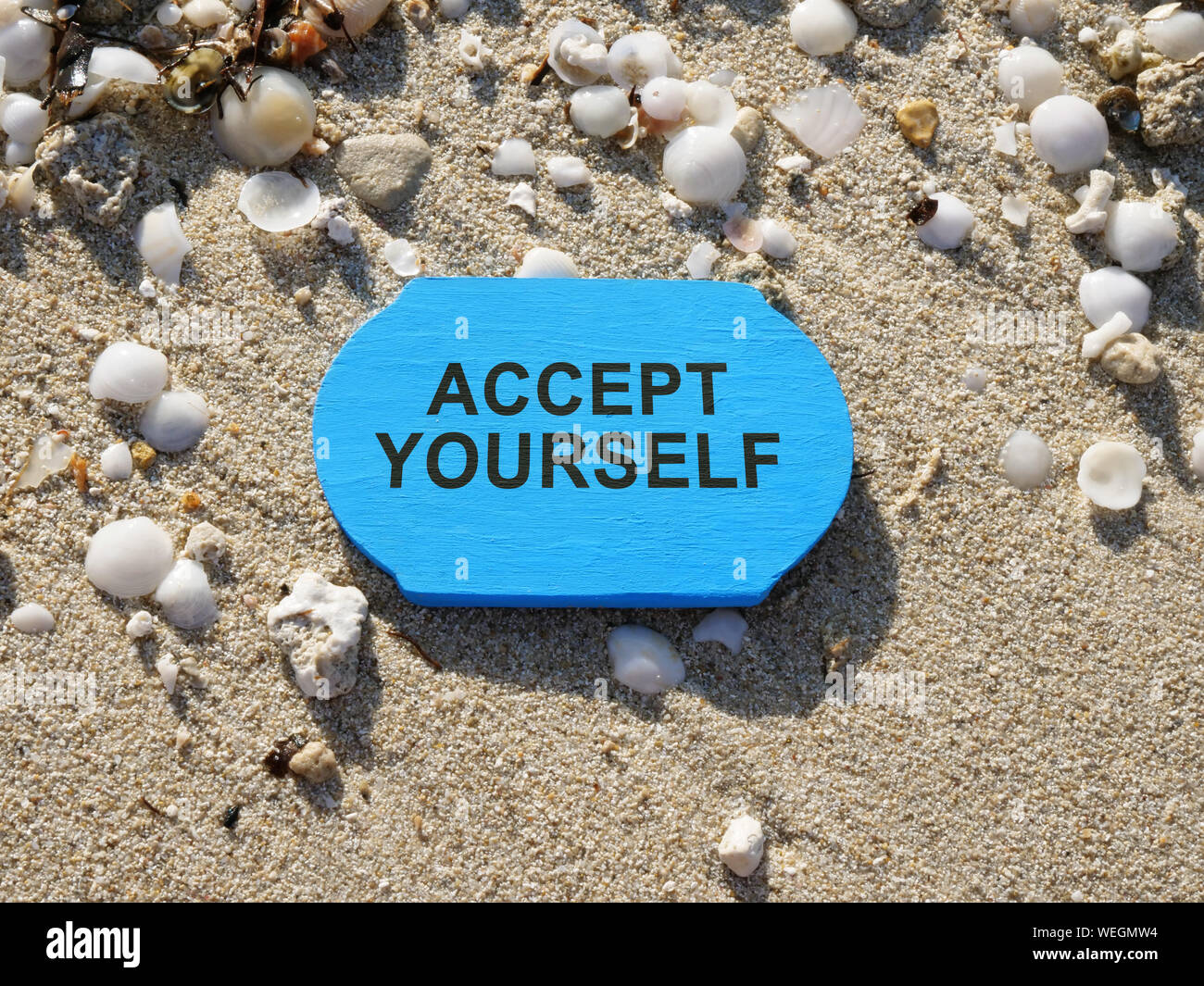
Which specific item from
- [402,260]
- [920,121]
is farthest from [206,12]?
[920,121]

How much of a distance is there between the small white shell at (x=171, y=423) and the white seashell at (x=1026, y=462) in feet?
5.99

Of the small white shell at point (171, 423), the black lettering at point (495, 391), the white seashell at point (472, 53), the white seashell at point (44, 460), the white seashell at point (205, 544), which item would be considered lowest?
the white seashell at point (205, 544)

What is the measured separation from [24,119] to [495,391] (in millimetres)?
1316

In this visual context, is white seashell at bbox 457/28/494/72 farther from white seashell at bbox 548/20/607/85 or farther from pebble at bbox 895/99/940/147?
pebble at bbox 895/99/940/147

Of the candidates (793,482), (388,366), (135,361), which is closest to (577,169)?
→ (388,366)

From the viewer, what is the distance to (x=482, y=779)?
1992 millimetres

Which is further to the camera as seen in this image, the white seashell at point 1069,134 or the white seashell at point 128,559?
the white seashell at point 1069,134

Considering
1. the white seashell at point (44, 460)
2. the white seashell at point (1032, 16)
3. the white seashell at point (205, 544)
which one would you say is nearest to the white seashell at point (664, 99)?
the white seashell at point (1032, 16)

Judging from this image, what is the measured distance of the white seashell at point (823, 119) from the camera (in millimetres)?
2453

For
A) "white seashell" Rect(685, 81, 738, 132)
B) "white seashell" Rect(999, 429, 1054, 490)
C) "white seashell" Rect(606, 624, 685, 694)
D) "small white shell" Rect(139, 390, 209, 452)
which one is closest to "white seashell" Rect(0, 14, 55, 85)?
"small white shell" Rect(139, 390, 209, 452)

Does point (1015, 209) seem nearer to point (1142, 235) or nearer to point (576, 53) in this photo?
point (1142, 235)

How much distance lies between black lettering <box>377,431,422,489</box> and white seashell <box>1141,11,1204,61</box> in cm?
220

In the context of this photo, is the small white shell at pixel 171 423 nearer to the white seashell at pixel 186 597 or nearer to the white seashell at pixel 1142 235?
the white seashell at pixel 186 597
